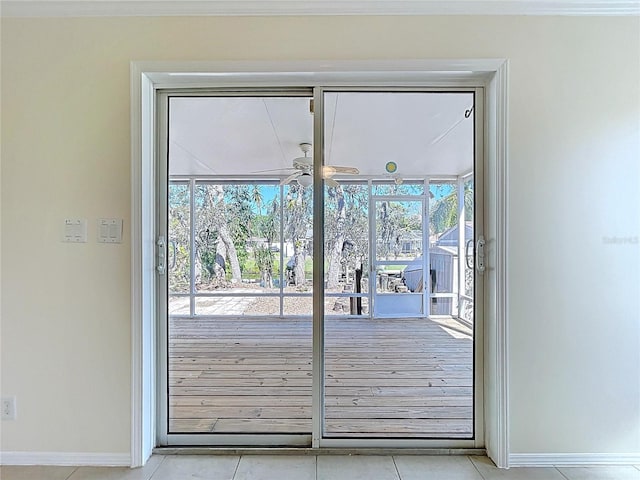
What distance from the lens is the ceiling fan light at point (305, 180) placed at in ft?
7.01

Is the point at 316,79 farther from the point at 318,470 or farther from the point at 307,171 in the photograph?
the point at 318,470

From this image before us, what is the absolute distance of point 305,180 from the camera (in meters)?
2.20

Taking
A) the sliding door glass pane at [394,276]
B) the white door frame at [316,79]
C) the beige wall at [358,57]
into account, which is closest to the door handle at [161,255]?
the white door frame at [316,79]

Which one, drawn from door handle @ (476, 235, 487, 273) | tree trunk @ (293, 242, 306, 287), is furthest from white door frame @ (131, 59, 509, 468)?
tree trunk @ (293, 242, 306, 287)

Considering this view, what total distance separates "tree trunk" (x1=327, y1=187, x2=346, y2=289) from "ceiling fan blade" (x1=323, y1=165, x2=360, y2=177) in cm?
12

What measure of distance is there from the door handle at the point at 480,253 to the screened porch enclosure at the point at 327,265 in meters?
0.08

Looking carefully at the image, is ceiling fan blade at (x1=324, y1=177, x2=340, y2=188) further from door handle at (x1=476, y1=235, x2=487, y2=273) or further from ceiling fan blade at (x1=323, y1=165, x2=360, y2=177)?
door handle at (x1=476, y1=235, x2=487, y2=273)

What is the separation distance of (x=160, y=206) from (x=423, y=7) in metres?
1.70

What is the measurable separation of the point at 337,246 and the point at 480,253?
0.83 metres
